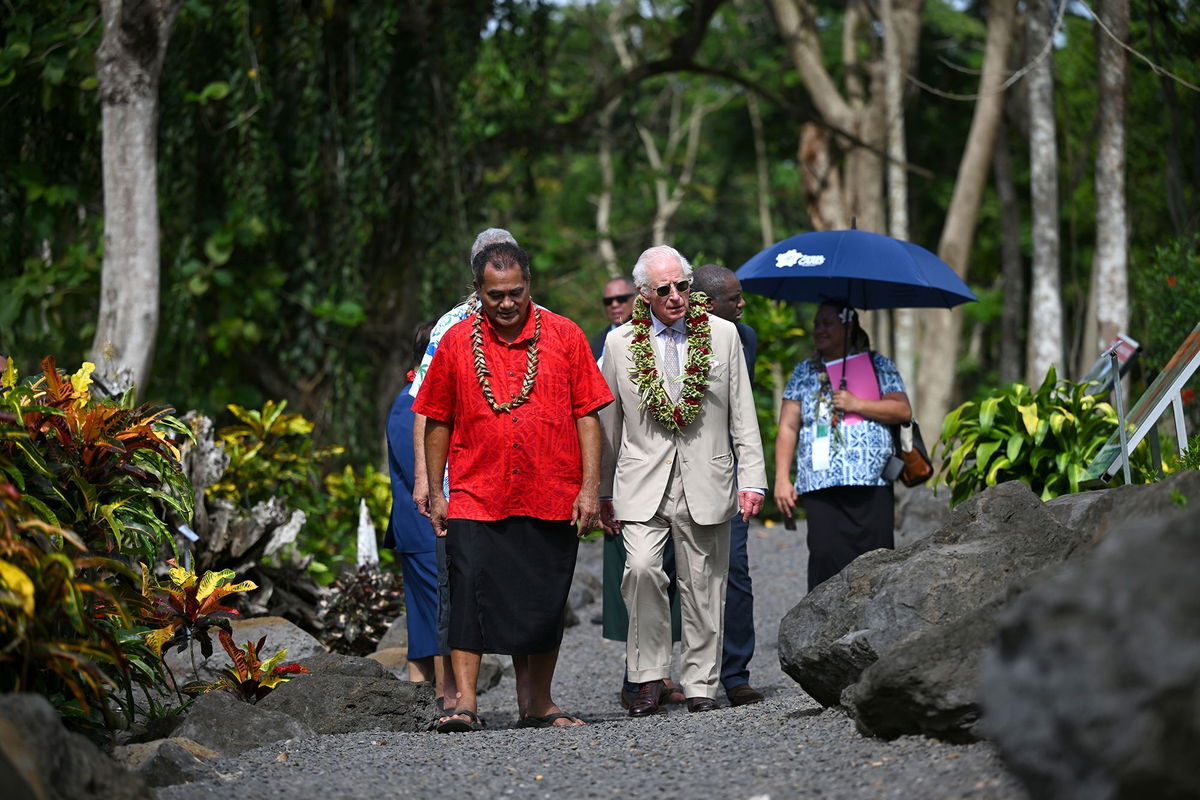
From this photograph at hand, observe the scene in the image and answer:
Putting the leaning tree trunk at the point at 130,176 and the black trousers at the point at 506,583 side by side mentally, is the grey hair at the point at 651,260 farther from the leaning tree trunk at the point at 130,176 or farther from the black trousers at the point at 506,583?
the leaning tree trunk at the point at 130,176

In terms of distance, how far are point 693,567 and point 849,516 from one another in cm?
117

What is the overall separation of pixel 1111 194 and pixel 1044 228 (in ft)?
7.96

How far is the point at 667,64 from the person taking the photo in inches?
664

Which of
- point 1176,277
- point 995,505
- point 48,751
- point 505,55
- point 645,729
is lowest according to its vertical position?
point 645,729

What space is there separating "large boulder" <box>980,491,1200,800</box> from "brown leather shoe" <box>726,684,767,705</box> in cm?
396

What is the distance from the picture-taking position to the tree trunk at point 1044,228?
14594mm

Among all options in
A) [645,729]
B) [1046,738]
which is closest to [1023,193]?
[645,729]

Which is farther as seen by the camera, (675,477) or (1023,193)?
(1023,193)

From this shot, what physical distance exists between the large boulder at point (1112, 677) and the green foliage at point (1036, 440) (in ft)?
18.1

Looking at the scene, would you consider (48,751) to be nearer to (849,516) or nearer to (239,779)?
(239,779)

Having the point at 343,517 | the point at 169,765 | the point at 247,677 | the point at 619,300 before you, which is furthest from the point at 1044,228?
the point at 169,765

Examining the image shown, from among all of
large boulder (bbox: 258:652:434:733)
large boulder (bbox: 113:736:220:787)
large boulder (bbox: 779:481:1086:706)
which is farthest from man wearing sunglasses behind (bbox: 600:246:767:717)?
large boulder (bbox: 113:736:220:787)

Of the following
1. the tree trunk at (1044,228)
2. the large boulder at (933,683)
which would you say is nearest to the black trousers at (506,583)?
the large boulder at (933,683)

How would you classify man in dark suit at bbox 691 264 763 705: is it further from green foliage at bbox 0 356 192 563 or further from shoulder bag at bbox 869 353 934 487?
green foliage at bbox 0 356 192 563
